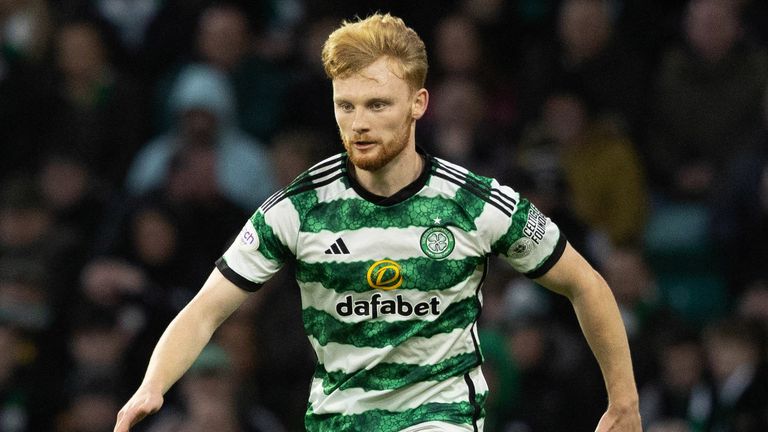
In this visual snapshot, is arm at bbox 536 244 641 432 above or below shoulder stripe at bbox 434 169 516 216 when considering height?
below

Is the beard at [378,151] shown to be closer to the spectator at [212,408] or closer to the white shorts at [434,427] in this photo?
the white shorts at [434,427]

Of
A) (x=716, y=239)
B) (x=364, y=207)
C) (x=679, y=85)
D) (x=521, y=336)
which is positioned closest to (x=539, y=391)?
(x=521, y=336)

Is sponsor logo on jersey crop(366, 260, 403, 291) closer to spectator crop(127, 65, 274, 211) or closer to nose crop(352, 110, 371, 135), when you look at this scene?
nose crop(352, 110, 371, 135)

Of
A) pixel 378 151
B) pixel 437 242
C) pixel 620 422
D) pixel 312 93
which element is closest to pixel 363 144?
pixel 378 151

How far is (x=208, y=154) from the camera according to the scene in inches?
388

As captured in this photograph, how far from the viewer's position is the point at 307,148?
10.1 m

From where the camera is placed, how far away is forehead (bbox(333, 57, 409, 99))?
493 cm

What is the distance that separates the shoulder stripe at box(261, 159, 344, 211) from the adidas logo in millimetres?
203

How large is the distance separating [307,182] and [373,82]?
432 mm

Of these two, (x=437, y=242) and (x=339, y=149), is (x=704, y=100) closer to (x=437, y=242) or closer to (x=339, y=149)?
(x=339, y=149)

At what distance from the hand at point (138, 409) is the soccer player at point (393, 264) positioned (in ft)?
0.81

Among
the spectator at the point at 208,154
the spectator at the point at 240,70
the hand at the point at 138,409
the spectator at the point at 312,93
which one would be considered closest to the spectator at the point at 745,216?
the spectator at the point at 312,93

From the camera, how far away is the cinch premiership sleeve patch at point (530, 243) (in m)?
5.12

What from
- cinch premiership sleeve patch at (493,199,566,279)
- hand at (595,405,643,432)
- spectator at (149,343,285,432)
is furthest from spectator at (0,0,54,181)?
hand at (595,405,643,432)
